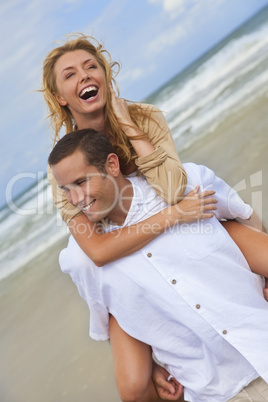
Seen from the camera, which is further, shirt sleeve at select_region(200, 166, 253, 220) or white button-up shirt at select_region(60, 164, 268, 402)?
shirt sleeve at select_region(200, 166, 253, 220)

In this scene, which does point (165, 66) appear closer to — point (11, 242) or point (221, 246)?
point (11, 242)

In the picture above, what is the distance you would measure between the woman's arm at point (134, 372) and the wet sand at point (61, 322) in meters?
0.46

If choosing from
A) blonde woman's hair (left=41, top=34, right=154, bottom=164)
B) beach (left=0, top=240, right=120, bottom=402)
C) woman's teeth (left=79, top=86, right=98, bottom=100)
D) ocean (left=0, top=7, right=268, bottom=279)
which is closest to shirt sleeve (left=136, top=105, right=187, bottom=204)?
blonde woman's hair (left=41, top=34, right=154, bottom=164)

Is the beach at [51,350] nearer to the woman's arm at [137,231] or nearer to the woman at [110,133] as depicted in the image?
the woman at [110,133]

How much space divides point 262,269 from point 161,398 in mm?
667

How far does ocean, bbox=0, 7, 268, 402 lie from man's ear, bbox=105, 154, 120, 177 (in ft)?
4.09

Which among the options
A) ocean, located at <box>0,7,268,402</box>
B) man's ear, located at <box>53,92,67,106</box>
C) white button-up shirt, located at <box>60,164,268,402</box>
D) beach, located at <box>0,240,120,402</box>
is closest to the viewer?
white button-up shirt, located at <box>60,164,268,402</box>

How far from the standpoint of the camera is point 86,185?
6.72 feet

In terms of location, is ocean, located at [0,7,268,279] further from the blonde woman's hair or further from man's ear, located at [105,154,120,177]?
man's ear, located at [105,154,120,177]

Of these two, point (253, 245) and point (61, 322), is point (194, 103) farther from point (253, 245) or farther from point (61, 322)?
point (253, 245)

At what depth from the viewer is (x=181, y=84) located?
365 inches

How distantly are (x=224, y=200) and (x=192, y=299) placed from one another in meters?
0.44

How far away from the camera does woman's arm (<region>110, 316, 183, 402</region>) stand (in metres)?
2.26

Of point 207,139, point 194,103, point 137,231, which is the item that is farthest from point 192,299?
point 194,103
